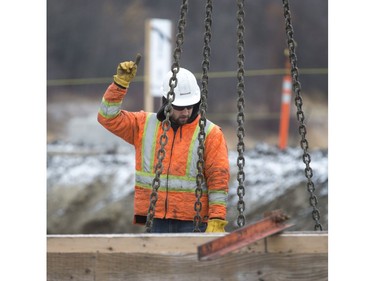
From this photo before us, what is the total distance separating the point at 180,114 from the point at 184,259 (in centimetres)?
166

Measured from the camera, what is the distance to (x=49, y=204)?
1548 centimetres

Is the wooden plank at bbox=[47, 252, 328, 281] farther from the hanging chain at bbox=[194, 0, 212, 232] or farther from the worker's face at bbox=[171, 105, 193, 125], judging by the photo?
the worker's face at bbox=[171, 105, 193, 125]

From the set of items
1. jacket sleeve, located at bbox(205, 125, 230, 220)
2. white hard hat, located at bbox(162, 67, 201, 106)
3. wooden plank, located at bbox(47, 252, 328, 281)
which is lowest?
wooden plank, located at bbox(47, 252, 328, 281)

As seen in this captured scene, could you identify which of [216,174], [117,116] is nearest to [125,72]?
[117,116]

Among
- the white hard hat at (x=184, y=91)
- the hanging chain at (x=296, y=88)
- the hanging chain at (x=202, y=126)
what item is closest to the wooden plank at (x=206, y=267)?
the hanging chain at (x=202, y=126)

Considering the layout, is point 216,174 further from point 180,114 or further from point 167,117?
point 167,117

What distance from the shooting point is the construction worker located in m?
6.94

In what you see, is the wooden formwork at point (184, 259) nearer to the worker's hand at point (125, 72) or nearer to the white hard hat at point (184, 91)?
the worker's hand at point (125, 72)

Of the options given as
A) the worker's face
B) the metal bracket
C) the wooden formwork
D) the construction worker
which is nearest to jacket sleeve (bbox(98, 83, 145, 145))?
the construction worker

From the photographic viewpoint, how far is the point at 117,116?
7.00m

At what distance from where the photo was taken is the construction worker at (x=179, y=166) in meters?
6.94

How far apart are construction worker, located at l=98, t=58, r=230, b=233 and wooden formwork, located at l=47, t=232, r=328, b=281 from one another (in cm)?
133

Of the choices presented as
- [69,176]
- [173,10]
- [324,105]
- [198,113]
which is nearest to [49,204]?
[69,176]

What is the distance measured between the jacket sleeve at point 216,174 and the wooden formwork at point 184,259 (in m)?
1.34
